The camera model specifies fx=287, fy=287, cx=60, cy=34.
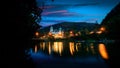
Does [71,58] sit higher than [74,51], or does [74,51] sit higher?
[74,51]

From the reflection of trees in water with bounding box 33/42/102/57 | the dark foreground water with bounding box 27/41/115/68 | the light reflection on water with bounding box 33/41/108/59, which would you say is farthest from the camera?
the reflection of trees in water with bounding box 33/42/102/57

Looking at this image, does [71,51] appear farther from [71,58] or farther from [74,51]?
A: [71,58]

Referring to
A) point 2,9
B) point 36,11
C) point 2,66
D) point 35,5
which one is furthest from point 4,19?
point 36,11

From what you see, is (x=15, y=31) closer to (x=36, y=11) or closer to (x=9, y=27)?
(x=9, y=27)

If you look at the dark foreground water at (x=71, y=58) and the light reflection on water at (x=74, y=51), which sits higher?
the light reflection on water at (x=74, y=51)

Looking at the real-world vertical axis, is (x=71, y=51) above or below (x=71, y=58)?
above

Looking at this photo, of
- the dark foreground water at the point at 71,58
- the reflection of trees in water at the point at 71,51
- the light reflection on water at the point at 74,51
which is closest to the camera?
the dark foreground water at the point at 71,58

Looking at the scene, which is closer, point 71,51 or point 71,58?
point 71,58

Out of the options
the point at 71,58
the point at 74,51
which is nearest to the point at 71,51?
the point at 74,51

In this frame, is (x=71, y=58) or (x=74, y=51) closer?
(x=71, y=58)

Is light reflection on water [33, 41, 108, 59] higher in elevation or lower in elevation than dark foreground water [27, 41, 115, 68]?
higher

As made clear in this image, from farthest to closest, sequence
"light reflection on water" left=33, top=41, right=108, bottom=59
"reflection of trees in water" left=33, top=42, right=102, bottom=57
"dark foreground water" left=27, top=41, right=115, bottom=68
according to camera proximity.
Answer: "reflection of trees in water" left=33, top=42, right=102, bottom=57 → "light reflection on water" left=33, top=41, right=108, bottom=59 → "dark foreground water" left=27, top=41, right=115, bottom=68

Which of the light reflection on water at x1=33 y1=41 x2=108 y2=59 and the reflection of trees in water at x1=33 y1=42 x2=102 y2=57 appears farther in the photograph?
the reflection of trees in water at x1=33 y1=42 x2=102 y2=57

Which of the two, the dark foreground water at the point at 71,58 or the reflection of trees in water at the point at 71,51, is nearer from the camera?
the dark foreground water at the point at 71,58
